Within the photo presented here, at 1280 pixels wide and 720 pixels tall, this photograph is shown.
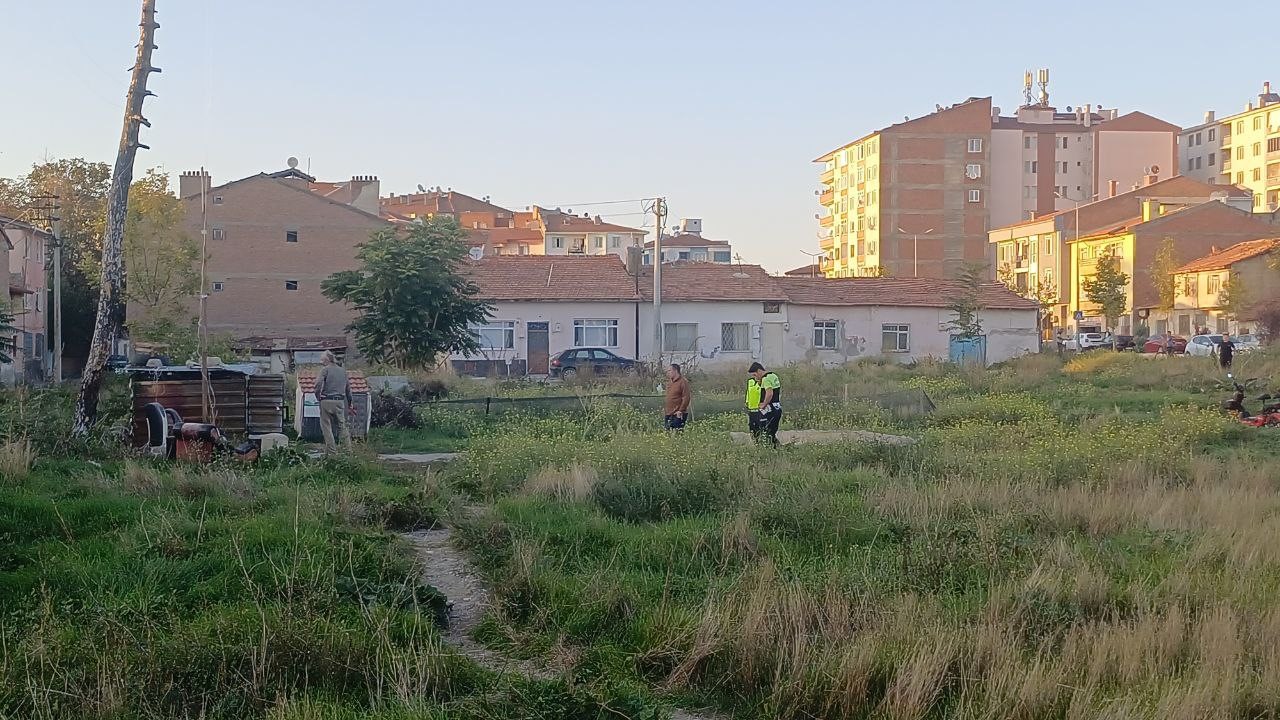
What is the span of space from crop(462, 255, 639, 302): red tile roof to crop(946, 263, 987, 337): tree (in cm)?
1318

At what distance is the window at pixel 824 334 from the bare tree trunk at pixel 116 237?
3558cm

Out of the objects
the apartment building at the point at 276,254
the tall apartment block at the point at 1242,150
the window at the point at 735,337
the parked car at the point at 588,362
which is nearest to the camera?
the parked car at the point at 588,362

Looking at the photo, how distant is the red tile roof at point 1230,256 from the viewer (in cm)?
6650

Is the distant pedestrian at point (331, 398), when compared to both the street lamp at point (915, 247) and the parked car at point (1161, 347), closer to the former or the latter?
the parked car at point (1161, 347)

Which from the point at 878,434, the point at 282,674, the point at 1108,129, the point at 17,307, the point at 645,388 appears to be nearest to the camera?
the point at 282,674

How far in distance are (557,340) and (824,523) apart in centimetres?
3914

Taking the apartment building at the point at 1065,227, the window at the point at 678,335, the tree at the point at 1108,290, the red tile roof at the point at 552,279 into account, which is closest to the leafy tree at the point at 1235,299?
the tree at the point at 1108,290

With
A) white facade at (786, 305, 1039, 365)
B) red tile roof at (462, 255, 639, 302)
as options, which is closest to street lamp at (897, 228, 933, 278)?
white facade at (786, 305, 1039, 365)

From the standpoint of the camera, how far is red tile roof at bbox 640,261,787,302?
1975 inches

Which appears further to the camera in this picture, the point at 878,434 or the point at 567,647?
the point at 878,434

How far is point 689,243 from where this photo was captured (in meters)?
125

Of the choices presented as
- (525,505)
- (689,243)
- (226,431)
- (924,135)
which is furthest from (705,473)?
(689,243)

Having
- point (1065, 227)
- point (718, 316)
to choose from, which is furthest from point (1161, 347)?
point (1065, 227)

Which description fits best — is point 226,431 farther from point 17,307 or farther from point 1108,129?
point 1108,129
